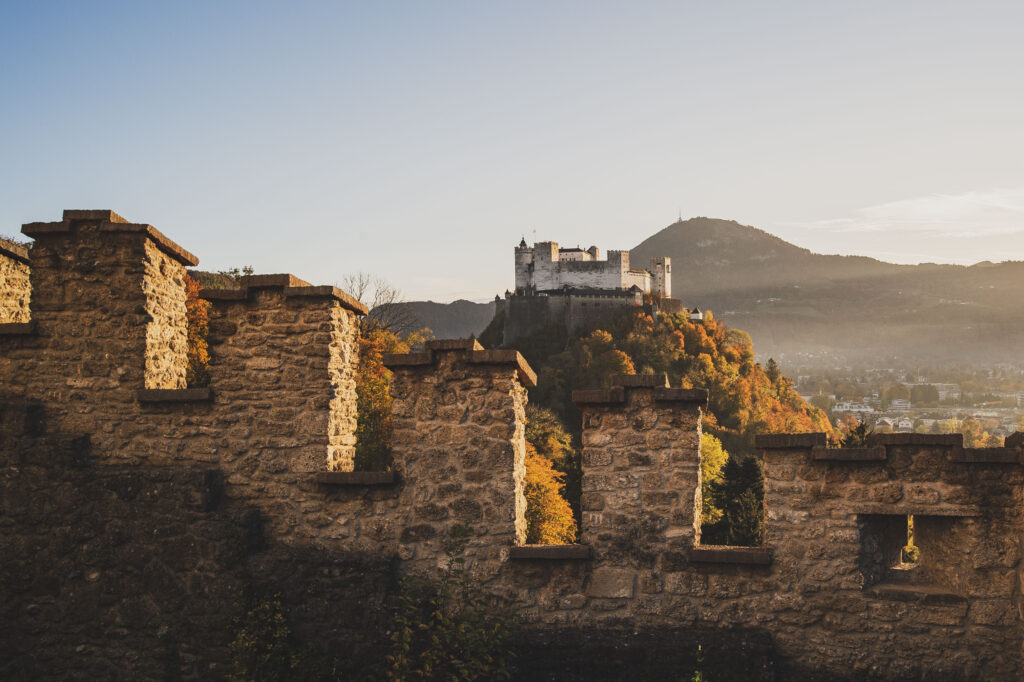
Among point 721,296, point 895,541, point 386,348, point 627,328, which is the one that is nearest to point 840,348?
point 721,296

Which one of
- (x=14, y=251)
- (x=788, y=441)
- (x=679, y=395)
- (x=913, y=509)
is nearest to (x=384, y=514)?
(x=679, y=395)

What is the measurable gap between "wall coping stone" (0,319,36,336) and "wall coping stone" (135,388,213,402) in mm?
989

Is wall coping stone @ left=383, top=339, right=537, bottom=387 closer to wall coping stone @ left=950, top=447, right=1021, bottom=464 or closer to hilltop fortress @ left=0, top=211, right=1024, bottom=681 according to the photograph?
hilltop fortress @ left=0, top=211, right=1024, bottom=681

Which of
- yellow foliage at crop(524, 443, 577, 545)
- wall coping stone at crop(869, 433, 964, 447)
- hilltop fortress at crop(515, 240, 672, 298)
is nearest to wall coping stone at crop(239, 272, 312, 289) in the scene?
wall coping stone at crop(869, 433, 964, 447)

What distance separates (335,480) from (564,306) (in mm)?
92851

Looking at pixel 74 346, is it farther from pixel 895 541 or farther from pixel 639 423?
pixel 895 541

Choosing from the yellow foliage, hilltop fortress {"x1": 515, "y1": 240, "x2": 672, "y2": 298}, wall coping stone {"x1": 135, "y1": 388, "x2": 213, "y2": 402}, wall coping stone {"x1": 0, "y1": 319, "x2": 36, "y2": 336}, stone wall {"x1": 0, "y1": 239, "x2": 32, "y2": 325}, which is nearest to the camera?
wall coping stone {"x1": 135, "y1": 388, "x2": 213, "y2": 402}

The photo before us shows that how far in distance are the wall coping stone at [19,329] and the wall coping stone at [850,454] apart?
6014mm

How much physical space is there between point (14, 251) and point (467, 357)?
13.8ft

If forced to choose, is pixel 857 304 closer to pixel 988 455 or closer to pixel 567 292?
pixel 567 292

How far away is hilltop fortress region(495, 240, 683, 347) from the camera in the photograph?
9838 cm

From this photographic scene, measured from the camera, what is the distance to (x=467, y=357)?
6566 millimetres

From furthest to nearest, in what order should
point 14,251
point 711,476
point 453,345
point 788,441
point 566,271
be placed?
1. point 566,271
2. point 711,476
3. point 14,251
4. point 453,345
5. point 788,441

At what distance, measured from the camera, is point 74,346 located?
6.83 m
